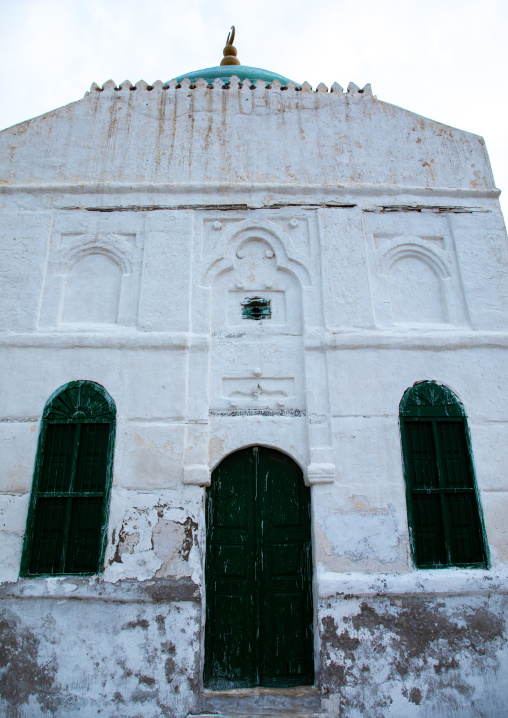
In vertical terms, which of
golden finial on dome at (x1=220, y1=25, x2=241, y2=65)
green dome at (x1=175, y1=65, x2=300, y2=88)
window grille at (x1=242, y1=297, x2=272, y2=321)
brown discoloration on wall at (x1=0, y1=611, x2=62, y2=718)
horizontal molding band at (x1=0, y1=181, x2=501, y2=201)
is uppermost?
golden finial on dome at (x1=220, y1=25, x2=241, y2=65)

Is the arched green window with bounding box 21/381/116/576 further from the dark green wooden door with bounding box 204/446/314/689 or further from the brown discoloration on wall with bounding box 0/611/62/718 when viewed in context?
the dark green wooden door with bounding box 204/446/314/689

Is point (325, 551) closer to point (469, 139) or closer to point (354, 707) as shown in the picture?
point (354, 707)

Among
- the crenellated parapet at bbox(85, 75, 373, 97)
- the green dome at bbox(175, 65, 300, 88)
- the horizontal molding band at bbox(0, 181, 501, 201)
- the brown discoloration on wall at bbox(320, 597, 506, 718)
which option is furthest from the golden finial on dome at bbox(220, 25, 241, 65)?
the brown discoloration on wall at bbox(320, 597, 506, 718)

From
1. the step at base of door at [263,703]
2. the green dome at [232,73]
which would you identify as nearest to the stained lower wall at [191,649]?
the step at base of door at [263,703]

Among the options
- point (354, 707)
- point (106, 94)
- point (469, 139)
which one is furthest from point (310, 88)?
point (354, 707)

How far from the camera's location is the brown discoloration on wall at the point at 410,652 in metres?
4.18

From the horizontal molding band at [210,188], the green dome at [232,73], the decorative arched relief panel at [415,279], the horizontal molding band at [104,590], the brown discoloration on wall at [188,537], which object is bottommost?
the horizontal molding band at [104,590]

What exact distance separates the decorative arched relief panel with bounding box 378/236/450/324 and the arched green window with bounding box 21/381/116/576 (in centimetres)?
330

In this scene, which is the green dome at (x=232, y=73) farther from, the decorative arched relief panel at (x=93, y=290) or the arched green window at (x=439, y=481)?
the arched green window at (x=439, y=481)

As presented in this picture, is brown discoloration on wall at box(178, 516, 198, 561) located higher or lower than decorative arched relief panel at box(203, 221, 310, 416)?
lower

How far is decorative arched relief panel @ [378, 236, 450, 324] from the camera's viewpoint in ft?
18.1

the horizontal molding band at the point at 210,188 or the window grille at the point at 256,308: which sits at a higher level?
the horizontal molding band at the point at 210,188

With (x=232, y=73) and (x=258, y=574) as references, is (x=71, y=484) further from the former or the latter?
(x=232, y=73)

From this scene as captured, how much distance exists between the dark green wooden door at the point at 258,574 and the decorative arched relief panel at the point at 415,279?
2.17 metres
